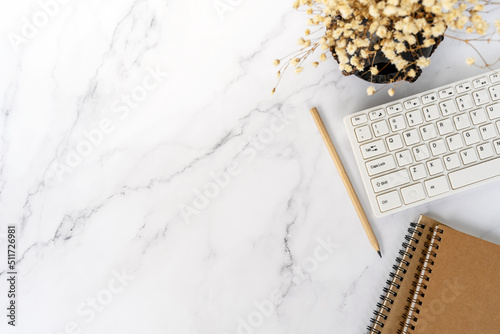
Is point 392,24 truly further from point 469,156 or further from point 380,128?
point 469,156

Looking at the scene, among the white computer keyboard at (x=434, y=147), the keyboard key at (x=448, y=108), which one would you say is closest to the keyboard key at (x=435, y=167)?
the white computer keyboard at (x=434, y=147)

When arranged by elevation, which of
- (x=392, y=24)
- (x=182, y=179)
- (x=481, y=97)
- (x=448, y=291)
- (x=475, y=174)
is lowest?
(x=448, y=291)

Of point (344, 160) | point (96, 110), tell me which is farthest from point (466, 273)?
point (96, 110)

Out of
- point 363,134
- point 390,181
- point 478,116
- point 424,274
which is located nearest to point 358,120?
point 363,134

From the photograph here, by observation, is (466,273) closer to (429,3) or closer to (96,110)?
(429,3)

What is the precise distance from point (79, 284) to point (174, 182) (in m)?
0.32

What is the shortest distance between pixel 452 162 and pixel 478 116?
111 mm

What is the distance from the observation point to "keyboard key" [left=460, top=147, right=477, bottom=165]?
773mm

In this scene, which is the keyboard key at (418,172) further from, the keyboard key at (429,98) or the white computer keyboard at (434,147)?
the keyboard key at (429,98)

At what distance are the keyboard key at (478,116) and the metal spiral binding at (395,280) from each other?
0.25 meters

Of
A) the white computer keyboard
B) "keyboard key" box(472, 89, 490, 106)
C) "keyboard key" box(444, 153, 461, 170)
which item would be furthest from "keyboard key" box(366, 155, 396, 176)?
"keyboard key" box(472, 89, 490, 106)

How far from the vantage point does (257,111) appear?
85cm

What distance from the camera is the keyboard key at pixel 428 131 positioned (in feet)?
2.55

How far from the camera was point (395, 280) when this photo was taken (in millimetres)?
825
